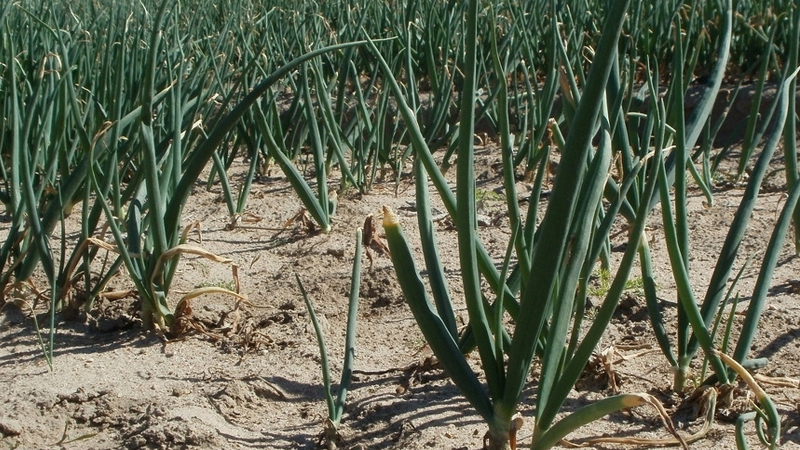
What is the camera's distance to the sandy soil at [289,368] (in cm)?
142

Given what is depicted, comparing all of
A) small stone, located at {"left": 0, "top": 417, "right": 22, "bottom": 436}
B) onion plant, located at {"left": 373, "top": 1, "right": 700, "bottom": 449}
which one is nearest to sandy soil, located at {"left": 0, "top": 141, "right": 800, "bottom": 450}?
small stone, located at {"left": 0, "top": 417, "right": 22, "bottom": 436}

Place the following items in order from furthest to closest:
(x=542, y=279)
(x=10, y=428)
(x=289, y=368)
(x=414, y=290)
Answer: (x=289, y=368) < (x=10, y=428) < (x=414, y=290) < (x=542, y=279)

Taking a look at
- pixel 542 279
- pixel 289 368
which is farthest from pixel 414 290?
pixel 289 368

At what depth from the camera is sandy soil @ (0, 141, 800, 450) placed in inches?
55.9

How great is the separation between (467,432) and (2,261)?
981mm

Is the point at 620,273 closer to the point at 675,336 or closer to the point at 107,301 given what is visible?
the point at 675,336

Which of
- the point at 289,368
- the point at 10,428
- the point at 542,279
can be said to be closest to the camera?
the point at 542,279

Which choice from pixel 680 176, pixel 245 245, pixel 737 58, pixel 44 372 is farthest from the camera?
pixel 737 58

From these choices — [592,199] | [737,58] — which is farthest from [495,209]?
[737,58]

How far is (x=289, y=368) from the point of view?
65.9 inches

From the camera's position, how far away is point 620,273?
3.68 ft

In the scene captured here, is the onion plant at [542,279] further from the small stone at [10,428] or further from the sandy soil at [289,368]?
the small stone at [10,428]

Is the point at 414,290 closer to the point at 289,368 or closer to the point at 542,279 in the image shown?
the point at 542,279

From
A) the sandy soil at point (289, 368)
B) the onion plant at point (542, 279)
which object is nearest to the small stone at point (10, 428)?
the sandy soil at point (289, 368)
